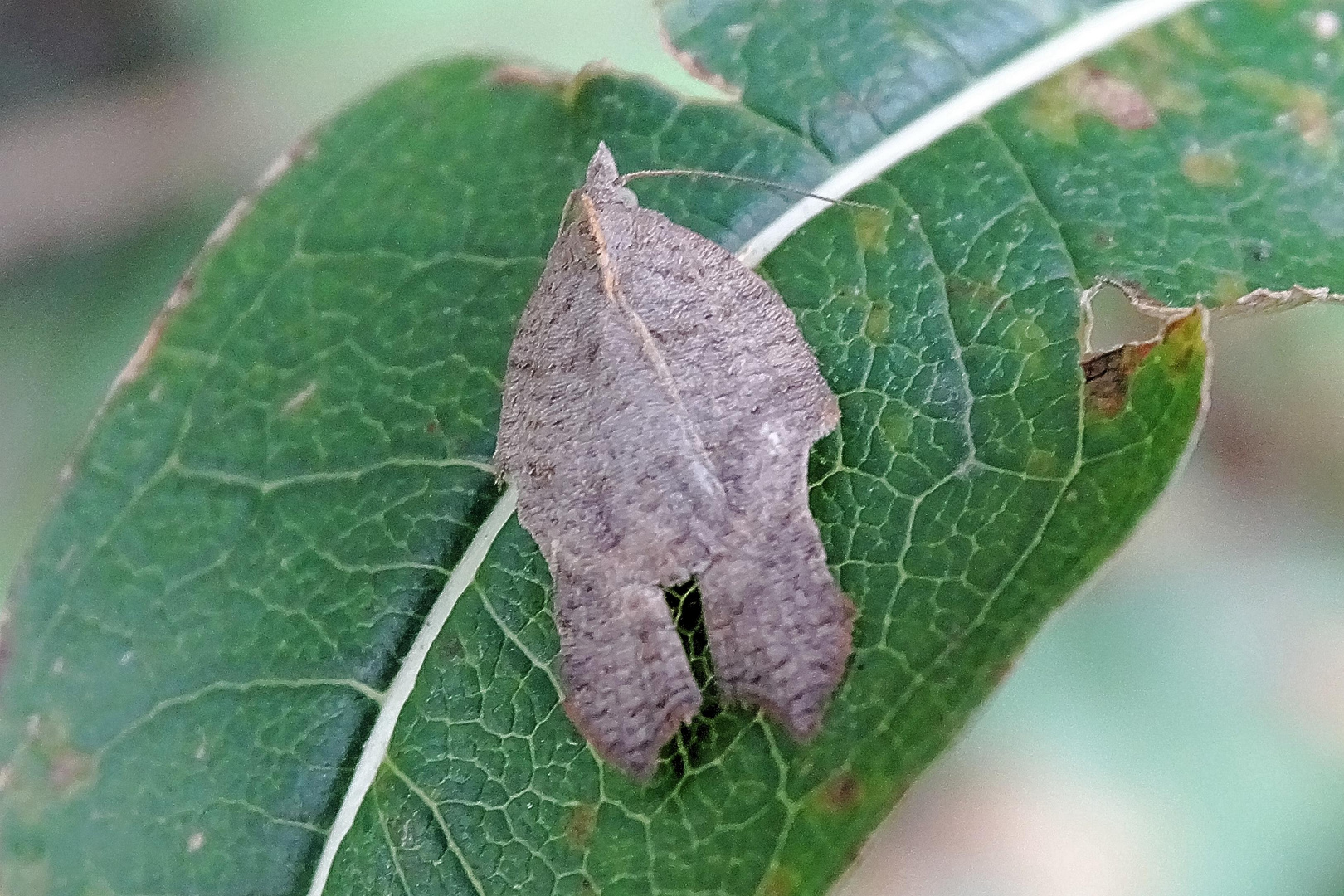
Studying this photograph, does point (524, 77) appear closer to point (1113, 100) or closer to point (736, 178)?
point (736, 178)

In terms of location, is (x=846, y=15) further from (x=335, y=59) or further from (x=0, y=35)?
(x=0, y=35)

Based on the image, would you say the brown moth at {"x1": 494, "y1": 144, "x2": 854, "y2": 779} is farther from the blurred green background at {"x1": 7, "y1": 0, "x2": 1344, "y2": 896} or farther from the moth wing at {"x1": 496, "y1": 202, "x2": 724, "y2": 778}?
the blurred green background at {"x1": 7, "y1": 0, "x2": 1344, "y2": 896}

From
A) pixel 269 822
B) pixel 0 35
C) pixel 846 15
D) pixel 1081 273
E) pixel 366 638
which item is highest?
pixel 0 35

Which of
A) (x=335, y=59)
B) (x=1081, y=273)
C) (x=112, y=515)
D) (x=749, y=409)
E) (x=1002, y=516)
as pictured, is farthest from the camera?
(x=335, y=59)

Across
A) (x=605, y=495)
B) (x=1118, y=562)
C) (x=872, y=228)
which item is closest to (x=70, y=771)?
(x=605, y=495)

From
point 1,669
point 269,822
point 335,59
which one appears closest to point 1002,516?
point 269,822
